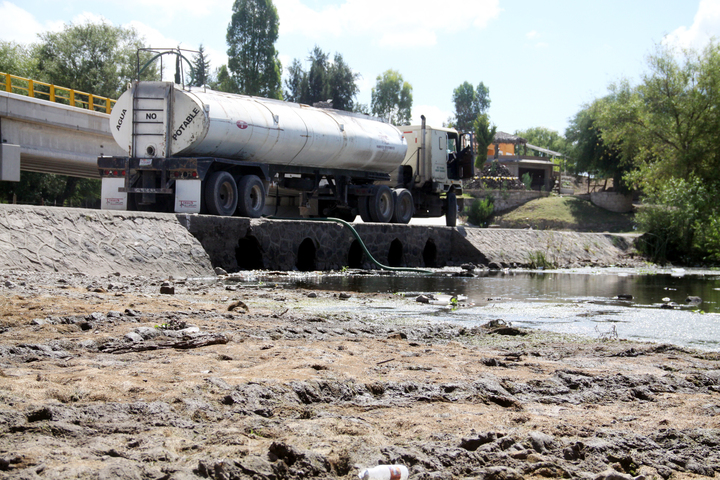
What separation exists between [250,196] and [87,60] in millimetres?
36002

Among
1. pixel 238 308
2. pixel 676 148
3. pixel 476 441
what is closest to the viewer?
pixel 476 441

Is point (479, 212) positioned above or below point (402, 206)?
above

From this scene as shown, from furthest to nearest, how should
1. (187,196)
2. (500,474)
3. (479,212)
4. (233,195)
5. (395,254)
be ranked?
(479,212) → (395,254) → (233,195) → (187,196) → (500,474)

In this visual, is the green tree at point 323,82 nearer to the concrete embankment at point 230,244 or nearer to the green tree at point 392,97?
the green tree at point 392,97

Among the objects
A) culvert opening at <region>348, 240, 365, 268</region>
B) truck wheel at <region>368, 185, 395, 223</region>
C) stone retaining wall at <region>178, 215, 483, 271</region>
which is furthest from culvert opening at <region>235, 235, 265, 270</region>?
truck wheel at <region>368, 185, 395, 223</region>

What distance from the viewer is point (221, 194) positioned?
1645cm

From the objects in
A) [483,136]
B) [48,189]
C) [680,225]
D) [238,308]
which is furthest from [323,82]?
[238,308]

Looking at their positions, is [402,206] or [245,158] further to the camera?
[402,206]

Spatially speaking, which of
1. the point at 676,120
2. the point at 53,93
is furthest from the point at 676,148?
the point at 53,93

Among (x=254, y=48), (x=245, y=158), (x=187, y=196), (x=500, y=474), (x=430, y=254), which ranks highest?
(x=254, y=48)

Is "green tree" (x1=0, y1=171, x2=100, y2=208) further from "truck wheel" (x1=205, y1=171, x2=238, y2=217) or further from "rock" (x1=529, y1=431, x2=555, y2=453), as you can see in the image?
"rock" (x1=529, y1=431, x2=555, y2=453)

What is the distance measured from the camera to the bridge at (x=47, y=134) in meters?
24.4

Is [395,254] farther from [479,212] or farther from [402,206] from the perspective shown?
[479,212]

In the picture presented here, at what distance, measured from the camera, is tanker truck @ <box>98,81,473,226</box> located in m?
15.6
